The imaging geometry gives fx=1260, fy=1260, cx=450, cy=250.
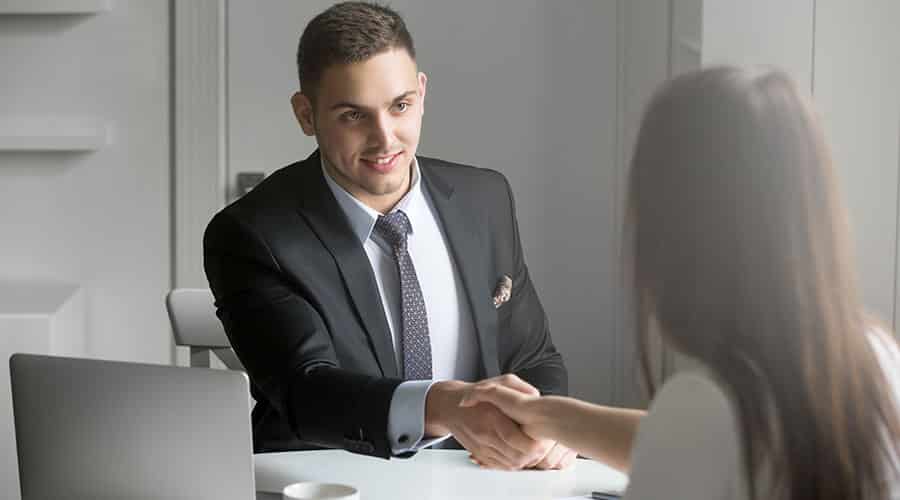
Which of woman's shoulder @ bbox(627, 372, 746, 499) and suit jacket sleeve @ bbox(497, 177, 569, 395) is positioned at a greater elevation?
woman's shoulder @ bbox(627, 372, 746, 499)

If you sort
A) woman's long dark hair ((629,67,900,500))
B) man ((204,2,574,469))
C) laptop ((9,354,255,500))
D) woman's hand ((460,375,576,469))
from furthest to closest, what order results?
man ((204,2,574,469)), woman's hand ((460,375,576,469)), laptop ((9,354,255,500)), woman's long dark hair ((629,67,900,500))

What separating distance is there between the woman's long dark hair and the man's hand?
0.85 meters

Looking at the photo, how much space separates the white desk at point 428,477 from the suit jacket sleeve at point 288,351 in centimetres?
4

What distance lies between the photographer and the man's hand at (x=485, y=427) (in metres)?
1.71

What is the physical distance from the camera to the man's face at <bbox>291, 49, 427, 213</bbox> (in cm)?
206

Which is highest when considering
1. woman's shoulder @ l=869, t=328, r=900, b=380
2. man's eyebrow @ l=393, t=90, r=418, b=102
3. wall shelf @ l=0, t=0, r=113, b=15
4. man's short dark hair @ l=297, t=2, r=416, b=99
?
wall shelf @ l=0, t=0, r=113, b=15

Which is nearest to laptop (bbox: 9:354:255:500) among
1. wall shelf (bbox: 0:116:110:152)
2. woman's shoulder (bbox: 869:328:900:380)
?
woman's shoulder (bbox: 869:328:900:380)

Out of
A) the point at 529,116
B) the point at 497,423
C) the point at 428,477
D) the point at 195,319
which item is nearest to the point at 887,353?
the point at 497,423

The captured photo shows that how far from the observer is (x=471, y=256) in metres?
2.27

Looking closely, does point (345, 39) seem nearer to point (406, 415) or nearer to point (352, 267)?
point (352, 267)

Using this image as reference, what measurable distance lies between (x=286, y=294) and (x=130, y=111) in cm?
165

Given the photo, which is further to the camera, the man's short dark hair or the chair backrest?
the chair backrest

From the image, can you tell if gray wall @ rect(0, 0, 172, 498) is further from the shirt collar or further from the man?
the shirt collar

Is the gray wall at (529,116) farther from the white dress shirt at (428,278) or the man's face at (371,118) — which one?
the man's face at (371,118)
